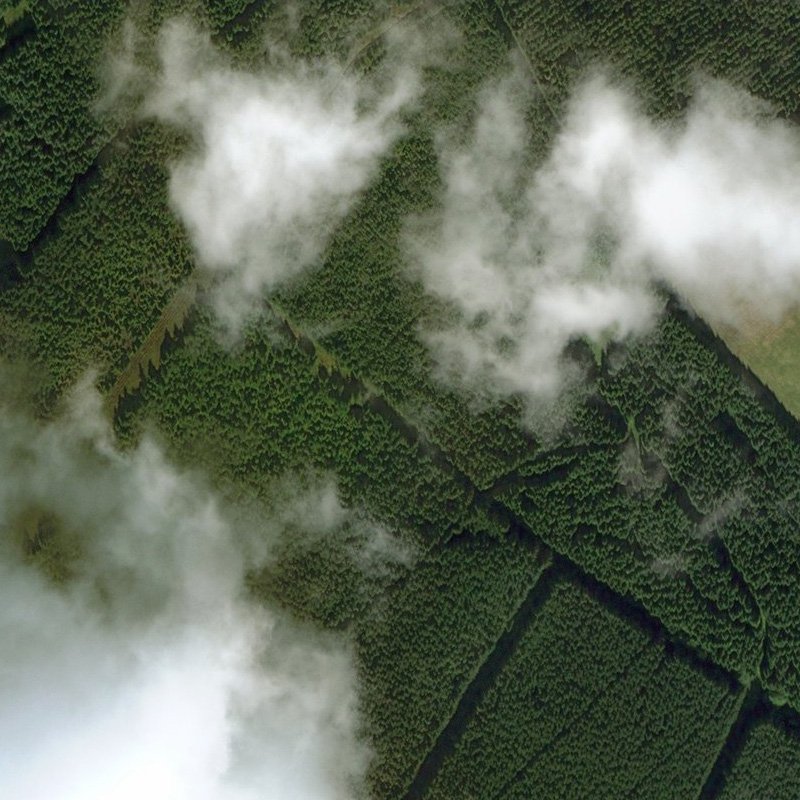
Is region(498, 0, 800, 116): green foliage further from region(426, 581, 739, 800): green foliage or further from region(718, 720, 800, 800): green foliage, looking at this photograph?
region(718, 720, 800, 800): green foliage

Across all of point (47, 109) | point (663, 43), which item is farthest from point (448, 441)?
point (47, 109)

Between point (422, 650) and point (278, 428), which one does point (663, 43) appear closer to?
point (278, 428)

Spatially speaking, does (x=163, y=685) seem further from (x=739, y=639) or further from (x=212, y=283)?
(x=739, y=639)

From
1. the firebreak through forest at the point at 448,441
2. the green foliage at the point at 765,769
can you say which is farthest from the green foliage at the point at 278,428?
the green foliage at the point at 765,769

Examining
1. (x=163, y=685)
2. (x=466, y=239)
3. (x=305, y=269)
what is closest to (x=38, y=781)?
(x=163, y=685)

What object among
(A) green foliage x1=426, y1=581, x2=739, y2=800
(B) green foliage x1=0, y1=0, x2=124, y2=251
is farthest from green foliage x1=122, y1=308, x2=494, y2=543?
(B) green foliage x1=0, y1=0, x2=124, y2=251

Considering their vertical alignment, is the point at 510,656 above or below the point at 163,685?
above

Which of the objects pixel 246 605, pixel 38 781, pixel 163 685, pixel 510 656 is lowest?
pixel 38 781
